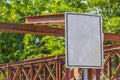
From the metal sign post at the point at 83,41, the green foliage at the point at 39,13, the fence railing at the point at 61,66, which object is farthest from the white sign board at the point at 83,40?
the green foliage at the point at 39,13

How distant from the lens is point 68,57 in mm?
3600

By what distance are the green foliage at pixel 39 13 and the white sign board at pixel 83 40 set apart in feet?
39.3

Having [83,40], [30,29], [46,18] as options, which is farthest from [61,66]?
[83,40]

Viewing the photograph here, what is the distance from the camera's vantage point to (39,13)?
20.1 metres

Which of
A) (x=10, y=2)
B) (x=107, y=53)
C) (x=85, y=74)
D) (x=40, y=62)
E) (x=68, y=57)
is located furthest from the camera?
(x=10, y=2)

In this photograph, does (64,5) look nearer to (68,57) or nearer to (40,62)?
(40,62)

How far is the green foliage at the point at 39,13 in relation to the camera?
1686 centimetres

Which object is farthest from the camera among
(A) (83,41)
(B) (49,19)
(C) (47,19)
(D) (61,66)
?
(D) (61,66)

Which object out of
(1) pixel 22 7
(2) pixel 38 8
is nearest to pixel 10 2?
(1) pixel 22 7

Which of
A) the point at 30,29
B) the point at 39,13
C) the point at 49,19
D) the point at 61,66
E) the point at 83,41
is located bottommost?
the point at 61,66

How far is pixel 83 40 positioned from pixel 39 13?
1654 centimetres

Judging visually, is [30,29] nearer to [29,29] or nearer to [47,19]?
[29,29]

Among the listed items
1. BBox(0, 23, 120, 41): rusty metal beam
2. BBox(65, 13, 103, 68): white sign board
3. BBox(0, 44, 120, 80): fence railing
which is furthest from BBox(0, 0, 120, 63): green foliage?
BBox(65, 13, 103, 68): white sign board

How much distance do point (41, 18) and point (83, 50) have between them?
2.02 m
